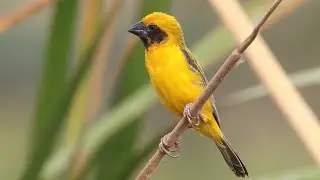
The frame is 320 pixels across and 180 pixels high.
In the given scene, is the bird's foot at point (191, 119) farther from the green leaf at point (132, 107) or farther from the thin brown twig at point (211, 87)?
the green leaf at point (132, 107)

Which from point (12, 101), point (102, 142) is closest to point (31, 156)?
point (102, 142)

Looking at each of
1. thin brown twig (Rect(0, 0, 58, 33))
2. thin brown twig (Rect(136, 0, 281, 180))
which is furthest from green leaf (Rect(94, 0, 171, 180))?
thin brown twig (Rect(136, 0, 281, 180))

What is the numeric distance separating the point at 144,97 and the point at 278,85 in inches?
5.7

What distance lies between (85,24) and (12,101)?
9.56 ft

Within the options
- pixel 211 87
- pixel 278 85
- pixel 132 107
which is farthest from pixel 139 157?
pixel 211 87

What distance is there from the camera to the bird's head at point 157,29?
0.86 metres

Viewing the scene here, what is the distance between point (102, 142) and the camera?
0.99 m

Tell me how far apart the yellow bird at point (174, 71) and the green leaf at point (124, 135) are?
75 mm

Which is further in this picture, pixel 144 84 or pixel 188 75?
pixel 144 84

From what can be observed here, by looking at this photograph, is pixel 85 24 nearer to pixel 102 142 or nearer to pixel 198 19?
pixel 102 142

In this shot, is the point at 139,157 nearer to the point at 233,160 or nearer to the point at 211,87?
the point at 233,160

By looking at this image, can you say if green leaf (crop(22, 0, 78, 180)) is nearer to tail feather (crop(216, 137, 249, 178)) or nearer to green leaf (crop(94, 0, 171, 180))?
green leaf (crop(94, 0, 171, 180))

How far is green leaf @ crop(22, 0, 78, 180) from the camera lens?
37.0 inches

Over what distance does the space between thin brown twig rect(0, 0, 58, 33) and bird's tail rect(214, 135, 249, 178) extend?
0.25 meters
